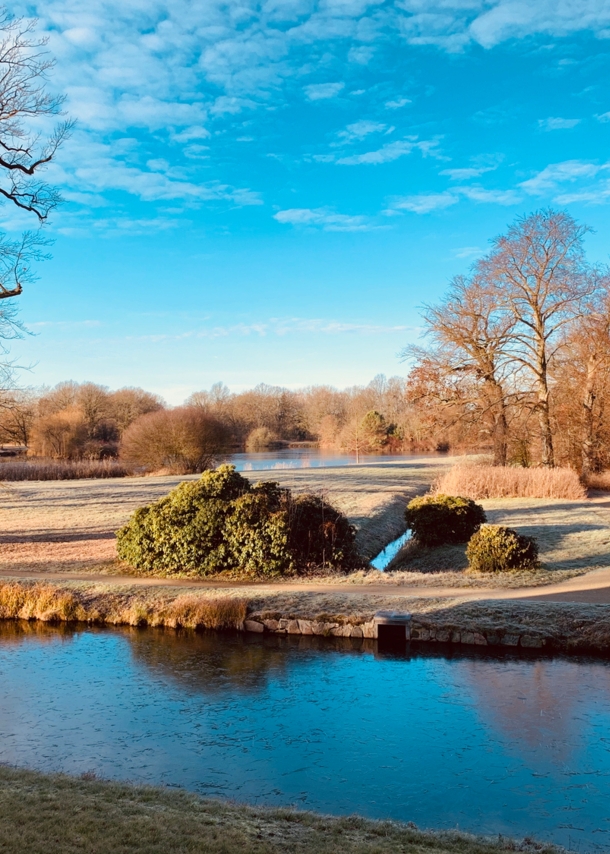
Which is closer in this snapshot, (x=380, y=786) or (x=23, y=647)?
(x=380, y=786)

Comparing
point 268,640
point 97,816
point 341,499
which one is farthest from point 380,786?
point 341,499

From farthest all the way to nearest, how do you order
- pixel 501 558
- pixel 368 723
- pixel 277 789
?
pixel 501 558, pixel 368 723, pixel 277 789

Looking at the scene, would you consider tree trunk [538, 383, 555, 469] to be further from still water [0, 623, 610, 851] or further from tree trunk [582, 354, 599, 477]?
still water [0, 623, 610, 851]

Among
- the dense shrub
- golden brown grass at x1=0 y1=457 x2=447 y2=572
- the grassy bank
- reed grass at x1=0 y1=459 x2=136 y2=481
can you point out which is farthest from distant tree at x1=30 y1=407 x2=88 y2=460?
the grassy bank

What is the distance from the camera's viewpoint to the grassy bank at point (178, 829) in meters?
4.45

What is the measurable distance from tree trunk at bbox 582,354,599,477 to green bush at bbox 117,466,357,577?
69.2 ft

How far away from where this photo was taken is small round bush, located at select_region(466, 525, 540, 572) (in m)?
14.6

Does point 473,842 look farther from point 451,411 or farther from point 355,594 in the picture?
point 451,411

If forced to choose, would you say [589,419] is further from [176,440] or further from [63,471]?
[63,471]

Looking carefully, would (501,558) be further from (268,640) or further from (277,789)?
(277,789)

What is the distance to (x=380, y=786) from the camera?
6148 mm

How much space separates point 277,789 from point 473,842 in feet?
6.29

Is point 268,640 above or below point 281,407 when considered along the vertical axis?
below

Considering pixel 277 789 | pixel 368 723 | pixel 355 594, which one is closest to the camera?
pixel 277 789
